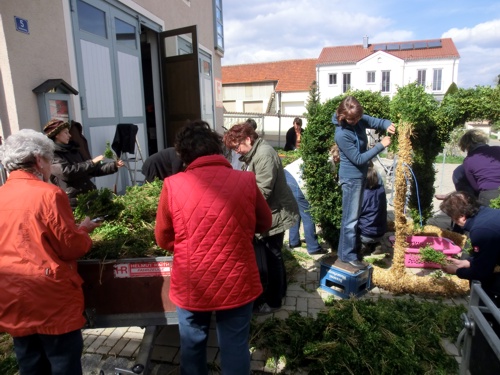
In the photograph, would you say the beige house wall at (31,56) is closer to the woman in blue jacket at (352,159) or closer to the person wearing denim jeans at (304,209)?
the person wearing denim jeans at (304,209)

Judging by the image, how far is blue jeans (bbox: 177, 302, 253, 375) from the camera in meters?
2.07

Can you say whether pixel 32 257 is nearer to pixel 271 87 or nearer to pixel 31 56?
pixel 31 56

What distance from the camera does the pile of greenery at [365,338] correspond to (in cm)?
265

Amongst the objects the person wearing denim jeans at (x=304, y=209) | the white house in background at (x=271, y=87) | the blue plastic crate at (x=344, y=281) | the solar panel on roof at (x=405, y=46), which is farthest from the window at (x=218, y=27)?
the solar panel on roof at (x=405, y=46)

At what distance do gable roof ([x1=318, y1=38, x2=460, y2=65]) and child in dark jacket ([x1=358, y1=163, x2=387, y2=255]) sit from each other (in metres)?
40.5

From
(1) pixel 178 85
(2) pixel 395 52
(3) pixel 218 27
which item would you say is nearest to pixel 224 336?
(1) pixel 178 85

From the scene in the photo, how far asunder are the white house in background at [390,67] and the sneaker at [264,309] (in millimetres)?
37640

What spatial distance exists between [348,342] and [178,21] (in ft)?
29.4

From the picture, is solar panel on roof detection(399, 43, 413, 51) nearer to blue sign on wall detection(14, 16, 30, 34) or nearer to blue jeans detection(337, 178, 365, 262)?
blue jeans detection(337, 178, 365, 262)

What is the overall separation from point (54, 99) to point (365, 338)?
4703mm

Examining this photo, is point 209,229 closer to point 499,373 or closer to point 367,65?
point 499,373

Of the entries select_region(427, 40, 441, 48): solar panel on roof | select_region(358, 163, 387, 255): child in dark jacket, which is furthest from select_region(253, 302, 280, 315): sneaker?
select_region(427, 40, 441, 48): solar panel on roof

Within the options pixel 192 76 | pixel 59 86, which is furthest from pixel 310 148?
pixel 192 76

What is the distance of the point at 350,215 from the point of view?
4152 mm
